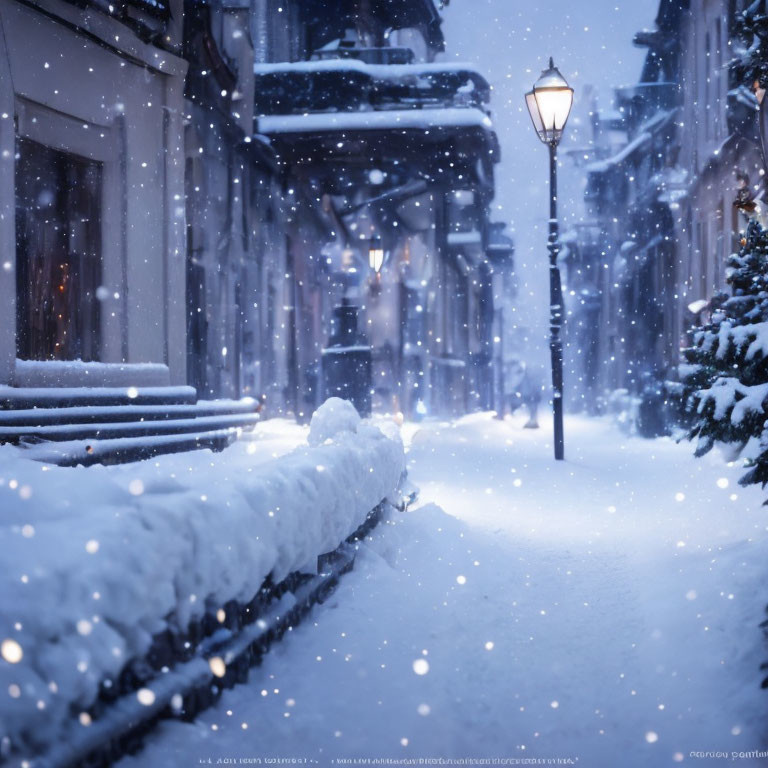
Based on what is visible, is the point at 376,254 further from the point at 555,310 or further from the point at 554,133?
the point at 554,133

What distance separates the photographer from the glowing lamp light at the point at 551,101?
448 inches

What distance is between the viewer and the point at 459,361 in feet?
91.6

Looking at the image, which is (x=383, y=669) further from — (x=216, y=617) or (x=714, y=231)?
(x=714, y=231)

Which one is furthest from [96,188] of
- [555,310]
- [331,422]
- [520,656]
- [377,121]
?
[377,121]

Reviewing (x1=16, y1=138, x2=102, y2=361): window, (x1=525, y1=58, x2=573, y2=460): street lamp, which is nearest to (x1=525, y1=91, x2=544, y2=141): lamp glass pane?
(x1=525, y1=58, x2=573, y2=460): street lamp

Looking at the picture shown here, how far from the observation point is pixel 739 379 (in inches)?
196

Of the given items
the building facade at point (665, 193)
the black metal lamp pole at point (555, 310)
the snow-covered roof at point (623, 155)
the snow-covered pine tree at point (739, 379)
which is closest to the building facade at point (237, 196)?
the building facade at point (665, 193)

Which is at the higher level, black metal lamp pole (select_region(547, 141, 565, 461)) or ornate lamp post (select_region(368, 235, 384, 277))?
ornate lamp post (select_region(368, 235, 384, 277))

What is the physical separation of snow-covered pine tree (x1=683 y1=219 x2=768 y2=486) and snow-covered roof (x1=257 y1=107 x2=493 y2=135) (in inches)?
483

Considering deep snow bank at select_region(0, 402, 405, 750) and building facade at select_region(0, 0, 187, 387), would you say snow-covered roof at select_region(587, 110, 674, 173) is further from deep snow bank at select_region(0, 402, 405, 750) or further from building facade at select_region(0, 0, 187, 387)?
deep snow bank at select_region(0, 402, 405, 750)

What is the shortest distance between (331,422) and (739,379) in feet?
10.1

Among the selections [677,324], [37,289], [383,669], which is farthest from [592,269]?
[383,669]

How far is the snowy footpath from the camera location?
11.1ft

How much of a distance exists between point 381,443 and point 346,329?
9.31 metres
